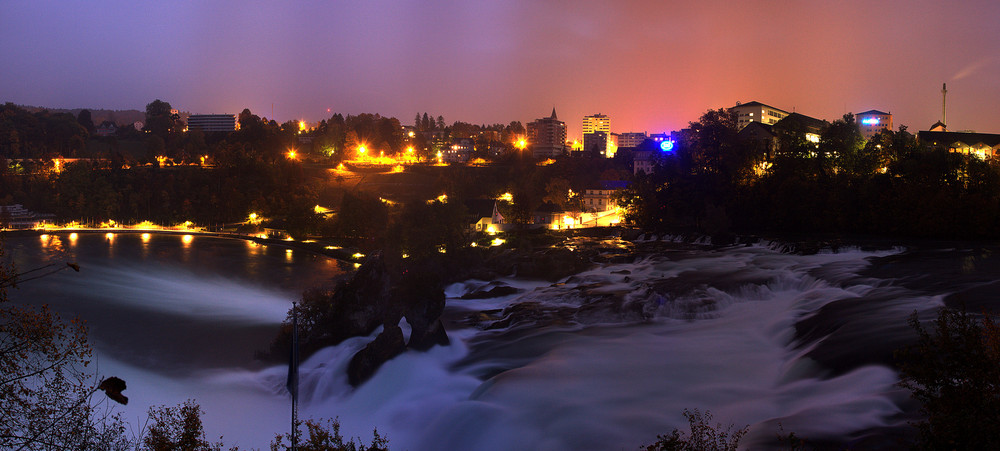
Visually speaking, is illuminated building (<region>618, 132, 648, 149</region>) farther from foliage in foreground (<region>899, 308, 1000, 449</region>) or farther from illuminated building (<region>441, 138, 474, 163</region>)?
foliage in foreground (<region>899, 308, 1000, 449</region>)

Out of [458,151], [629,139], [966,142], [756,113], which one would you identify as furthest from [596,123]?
[966,142]

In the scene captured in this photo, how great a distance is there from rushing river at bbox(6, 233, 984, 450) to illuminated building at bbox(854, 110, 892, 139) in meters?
40.7

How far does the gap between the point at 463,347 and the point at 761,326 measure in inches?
279

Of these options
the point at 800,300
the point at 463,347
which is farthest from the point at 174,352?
the point at 800,300

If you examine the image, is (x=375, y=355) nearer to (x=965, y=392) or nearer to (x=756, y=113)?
(x=965, y=392)

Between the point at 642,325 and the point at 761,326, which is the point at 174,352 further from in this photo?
the point at 761,326

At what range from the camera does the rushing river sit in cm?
958

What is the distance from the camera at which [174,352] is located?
49.1ft

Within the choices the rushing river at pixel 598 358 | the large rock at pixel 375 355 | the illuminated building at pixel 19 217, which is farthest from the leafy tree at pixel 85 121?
the large rock at pixel 375 355

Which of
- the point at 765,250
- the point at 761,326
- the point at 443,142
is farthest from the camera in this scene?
the point at 443,142

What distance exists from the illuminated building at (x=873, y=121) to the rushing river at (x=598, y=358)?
40691 mm

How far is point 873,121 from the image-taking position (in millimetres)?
56469

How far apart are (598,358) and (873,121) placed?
184 ft

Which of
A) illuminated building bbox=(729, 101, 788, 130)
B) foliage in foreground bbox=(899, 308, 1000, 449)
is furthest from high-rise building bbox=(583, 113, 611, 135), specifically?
foliage in foreground bbox=(899, 308, 1000, 449)
